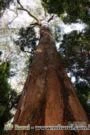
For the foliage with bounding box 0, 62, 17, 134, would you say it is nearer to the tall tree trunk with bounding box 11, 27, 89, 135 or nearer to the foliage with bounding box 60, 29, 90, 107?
the foliage with bounding box 60, 29, 90, 107

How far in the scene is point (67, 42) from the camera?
45.7 feet

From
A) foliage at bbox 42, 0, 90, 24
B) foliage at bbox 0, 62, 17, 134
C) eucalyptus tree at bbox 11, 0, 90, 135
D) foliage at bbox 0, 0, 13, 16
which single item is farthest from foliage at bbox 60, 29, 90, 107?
eucalyptus tree at bbox 11, 0, 90, 135

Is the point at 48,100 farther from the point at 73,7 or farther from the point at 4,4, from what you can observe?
the point at 4,4

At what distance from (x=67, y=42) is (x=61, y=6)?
14.8ft

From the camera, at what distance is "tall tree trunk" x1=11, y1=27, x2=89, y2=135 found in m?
6.38

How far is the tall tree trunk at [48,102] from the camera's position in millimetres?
6383

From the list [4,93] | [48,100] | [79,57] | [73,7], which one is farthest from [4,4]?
[48,100]

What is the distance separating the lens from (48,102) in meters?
6.71

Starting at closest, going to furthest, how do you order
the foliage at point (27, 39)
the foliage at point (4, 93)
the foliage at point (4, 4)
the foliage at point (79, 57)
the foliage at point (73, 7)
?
the foliage at point (73, 7) < the foliage at point (4, 4) < the foliage at point (4, 93) < the foliage at point (79, 57) < the foliage at point (27, 39)

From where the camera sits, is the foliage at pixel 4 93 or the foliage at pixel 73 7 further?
the foliage at pixel 4 93

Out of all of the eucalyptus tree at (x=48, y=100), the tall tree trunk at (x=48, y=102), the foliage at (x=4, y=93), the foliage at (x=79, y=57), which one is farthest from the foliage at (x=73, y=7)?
the foliage at (x=4, y=93)

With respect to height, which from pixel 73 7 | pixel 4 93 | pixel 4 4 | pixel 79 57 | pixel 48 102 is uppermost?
pixel 4 4

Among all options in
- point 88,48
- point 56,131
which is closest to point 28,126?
point 56,131

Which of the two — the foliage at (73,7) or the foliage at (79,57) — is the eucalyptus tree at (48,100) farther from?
the foliage at (79,57)
